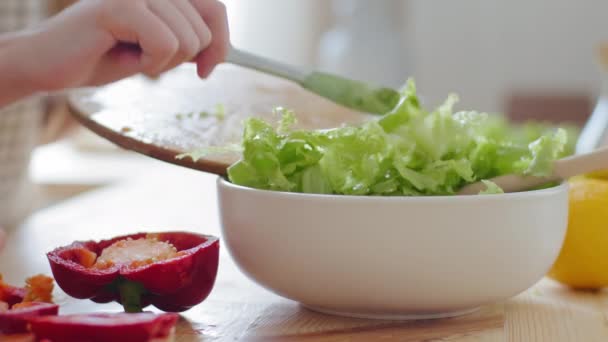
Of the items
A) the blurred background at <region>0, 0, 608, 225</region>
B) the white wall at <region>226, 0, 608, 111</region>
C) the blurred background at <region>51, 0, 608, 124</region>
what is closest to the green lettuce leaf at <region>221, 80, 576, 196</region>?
the blurred background at <region>0, 0, 608, 225</region>

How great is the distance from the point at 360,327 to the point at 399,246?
90mm

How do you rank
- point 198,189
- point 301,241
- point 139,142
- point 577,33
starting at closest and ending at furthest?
1. point 301,241
2. point 139,142
3. point 198,189
4. point 577,33

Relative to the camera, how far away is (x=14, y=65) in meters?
0.85

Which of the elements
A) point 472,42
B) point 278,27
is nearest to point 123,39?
point 278,27

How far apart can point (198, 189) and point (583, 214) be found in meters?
1.07

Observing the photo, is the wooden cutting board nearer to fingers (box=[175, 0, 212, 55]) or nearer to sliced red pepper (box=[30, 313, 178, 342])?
fingers (box=[175, 0, 212, 55])

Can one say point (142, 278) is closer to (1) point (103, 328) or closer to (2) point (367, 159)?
(1) point (103, 328)

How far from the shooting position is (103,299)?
74 centimetres

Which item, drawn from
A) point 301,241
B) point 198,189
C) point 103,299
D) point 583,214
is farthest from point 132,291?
point 198,189

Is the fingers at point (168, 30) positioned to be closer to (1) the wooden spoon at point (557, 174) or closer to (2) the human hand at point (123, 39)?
(2) the human hand at point (123, 39)

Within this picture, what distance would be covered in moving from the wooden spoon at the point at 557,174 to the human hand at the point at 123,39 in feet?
1.01

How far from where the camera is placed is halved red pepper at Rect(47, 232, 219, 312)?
71cm

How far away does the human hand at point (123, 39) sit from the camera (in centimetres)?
78

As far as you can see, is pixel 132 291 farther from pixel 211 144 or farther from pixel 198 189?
pixel 198 189
